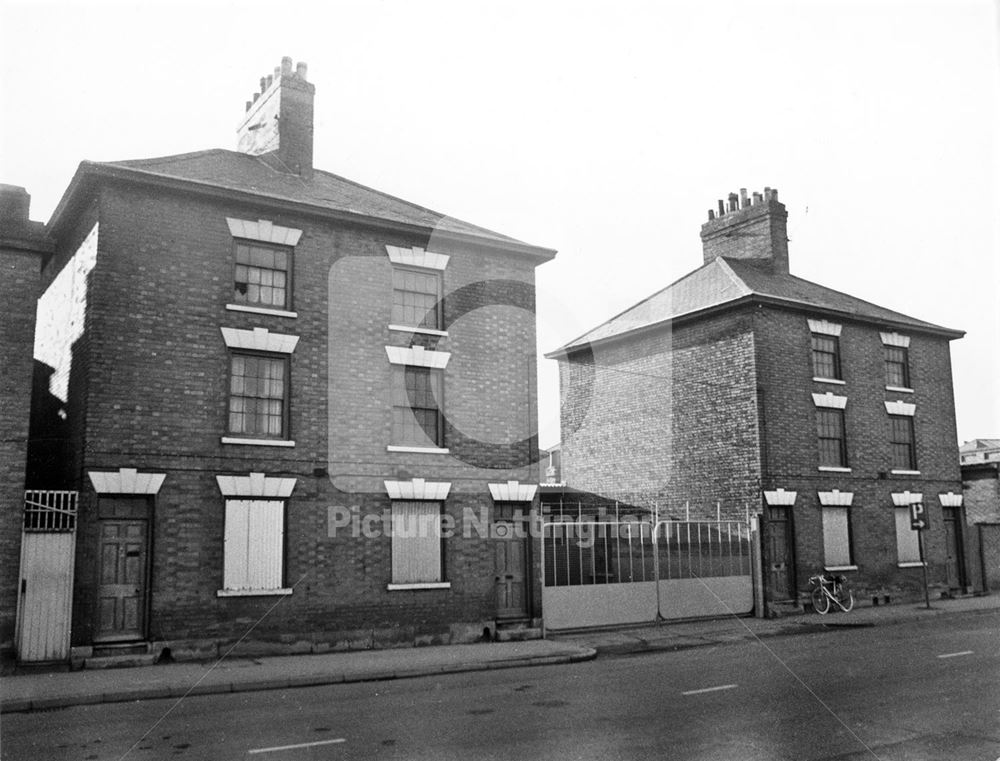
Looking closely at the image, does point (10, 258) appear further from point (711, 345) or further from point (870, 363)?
point (870, 363)

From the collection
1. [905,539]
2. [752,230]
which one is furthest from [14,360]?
[905,539]

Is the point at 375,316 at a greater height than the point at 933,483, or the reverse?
the point at 375,316

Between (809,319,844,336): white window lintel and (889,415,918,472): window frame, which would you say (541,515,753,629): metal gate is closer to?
(809,319,844,336): white window lintel

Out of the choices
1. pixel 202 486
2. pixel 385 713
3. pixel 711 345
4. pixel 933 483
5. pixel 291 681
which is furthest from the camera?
pixel 933 483

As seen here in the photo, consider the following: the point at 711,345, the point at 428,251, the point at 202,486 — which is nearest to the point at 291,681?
the point at 202,486

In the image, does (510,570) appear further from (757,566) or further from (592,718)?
(592,718)

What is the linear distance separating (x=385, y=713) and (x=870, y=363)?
823 inches

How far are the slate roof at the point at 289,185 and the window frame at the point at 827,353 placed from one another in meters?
10.7

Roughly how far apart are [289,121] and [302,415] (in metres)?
7.13

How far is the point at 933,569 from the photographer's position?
2695cm

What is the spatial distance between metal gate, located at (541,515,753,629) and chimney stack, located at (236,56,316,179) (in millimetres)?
10057

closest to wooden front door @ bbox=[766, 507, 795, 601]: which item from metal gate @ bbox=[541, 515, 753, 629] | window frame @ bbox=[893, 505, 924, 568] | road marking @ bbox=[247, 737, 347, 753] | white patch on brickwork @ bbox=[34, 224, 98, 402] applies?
metal gate @ bbox=[541, 515, 753, 629]

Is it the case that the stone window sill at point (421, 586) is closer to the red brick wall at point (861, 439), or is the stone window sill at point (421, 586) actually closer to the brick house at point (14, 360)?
the brick house at point (14, 360)

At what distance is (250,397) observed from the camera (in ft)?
55.0
